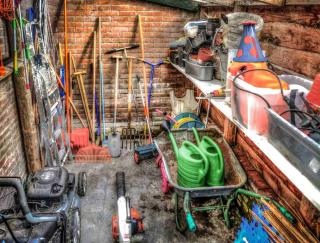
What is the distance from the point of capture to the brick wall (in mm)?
5113

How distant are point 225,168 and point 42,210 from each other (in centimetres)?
188

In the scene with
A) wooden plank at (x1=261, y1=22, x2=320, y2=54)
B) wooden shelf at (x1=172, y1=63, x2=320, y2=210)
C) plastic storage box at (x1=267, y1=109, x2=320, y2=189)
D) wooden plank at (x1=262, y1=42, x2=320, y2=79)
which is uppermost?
wooden plank at (x1=261, y1=22, x2=320, y2=54)

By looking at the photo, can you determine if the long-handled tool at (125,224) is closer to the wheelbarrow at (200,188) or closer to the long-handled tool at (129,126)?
the wheelbarrow at (200,188)

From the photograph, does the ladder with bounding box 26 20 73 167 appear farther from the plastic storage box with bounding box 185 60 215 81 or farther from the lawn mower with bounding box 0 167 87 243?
the plastic storage box with bounding box 185 60 215 81

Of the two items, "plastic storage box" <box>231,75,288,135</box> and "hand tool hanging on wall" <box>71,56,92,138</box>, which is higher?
"plastic storage box" <box>231,75,288,135</box>

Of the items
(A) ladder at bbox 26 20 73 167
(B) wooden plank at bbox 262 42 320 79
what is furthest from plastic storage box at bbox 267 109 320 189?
(A) ladder at bbox 26 20 73 167

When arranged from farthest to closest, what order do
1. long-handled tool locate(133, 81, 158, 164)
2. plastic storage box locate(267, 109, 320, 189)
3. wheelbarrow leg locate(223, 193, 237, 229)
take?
long-handled tool locate(133, 81, 158, 164), wheelbarrow leg locate(223, 193, 237, 229), plastic storage box locate(267, 109, 320, 189)

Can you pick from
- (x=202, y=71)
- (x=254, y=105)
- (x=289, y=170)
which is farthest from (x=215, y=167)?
(x=289, y=170)

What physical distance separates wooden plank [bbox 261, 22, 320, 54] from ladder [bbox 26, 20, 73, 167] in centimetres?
283

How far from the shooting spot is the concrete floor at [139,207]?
328 cm

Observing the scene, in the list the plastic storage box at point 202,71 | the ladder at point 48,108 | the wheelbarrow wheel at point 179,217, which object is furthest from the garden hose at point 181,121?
the ladder at point 48,108

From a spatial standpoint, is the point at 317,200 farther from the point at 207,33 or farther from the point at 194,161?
the point at 207,33

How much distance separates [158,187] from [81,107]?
2.38 metres

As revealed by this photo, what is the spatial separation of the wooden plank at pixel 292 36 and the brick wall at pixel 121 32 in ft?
8.61
